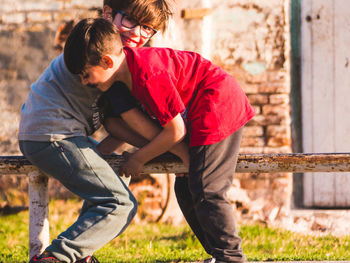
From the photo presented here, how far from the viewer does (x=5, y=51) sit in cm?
430

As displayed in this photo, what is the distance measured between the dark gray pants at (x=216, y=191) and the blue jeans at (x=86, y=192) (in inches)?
11.1

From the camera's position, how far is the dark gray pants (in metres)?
2.11

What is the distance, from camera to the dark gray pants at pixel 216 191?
2109mm

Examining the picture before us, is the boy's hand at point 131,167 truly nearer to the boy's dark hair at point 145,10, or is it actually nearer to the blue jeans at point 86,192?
the blue jeans at point 86,192

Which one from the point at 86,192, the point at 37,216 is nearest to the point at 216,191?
the point at 86,192

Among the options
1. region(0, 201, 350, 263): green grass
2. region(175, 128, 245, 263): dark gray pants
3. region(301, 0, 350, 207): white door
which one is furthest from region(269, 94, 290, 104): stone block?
region(175, 128, 245, 263): dark gray pants

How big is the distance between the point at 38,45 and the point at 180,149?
2.52m

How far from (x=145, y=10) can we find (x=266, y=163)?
33.4 inches

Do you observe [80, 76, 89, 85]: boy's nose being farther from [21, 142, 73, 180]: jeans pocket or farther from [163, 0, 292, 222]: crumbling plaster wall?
[163, 0, 292, 222]: crumbling plaster wall

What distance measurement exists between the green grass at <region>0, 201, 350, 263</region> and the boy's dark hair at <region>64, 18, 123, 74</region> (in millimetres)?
1294

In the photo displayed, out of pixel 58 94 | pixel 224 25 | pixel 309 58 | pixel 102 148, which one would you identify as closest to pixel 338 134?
pixel 309 58

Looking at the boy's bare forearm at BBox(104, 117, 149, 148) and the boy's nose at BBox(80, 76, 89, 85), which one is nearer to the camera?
the boy's nose at BBox(80, 76, 89, 85)

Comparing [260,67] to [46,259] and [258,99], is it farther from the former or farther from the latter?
[46,259]

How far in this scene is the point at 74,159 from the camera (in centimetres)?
207
